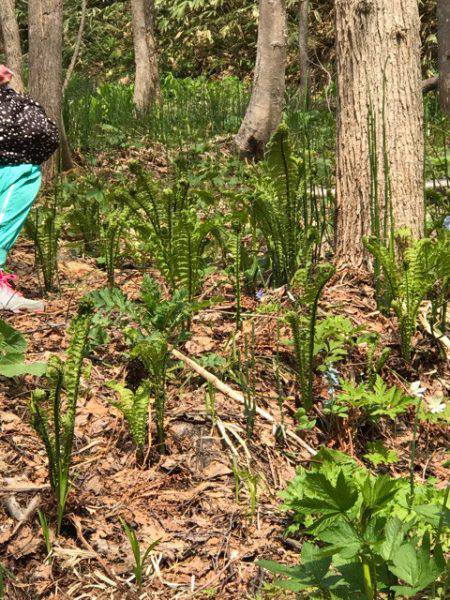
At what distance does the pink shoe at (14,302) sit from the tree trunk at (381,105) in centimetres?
139

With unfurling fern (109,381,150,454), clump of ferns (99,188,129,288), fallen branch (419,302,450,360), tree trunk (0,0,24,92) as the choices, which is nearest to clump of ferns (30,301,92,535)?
unfurling fern (109,381,150,454)

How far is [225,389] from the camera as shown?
258 cm

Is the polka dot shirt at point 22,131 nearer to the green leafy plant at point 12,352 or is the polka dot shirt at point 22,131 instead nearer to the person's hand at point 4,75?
the person's hand at point 4,75

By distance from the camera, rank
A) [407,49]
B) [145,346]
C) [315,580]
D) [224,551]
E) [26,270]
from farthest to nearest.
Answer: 1. [26,270]
2. [407,49]
3. [145,346]
4. [224,551]
5. [315,580]

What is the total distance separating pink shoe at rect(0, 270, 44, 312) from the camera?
10.2ft

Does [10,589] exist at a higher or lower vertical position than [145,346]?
lower

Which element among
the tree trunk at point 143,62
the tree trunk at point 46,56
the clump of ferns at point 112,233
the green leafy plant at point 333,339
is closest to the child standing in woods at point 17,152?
the clump of ferns at point 112,233

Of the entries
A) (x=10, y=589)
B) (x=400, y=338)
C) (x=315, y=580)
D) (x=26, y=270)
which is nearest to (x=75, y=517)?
(x=10, y=589)

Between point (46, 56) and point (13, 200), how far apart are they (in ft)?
8.35

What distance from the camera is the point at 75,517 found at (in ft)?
6.65

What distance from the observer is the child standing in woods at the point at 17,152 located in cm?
331

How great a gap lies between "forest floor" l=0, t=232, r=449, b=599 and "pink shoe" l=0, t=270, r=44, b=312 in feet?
0.26

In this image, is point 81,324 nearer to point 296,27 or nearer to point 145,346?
point 145,346

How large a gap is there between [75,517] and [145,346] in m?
0.52
